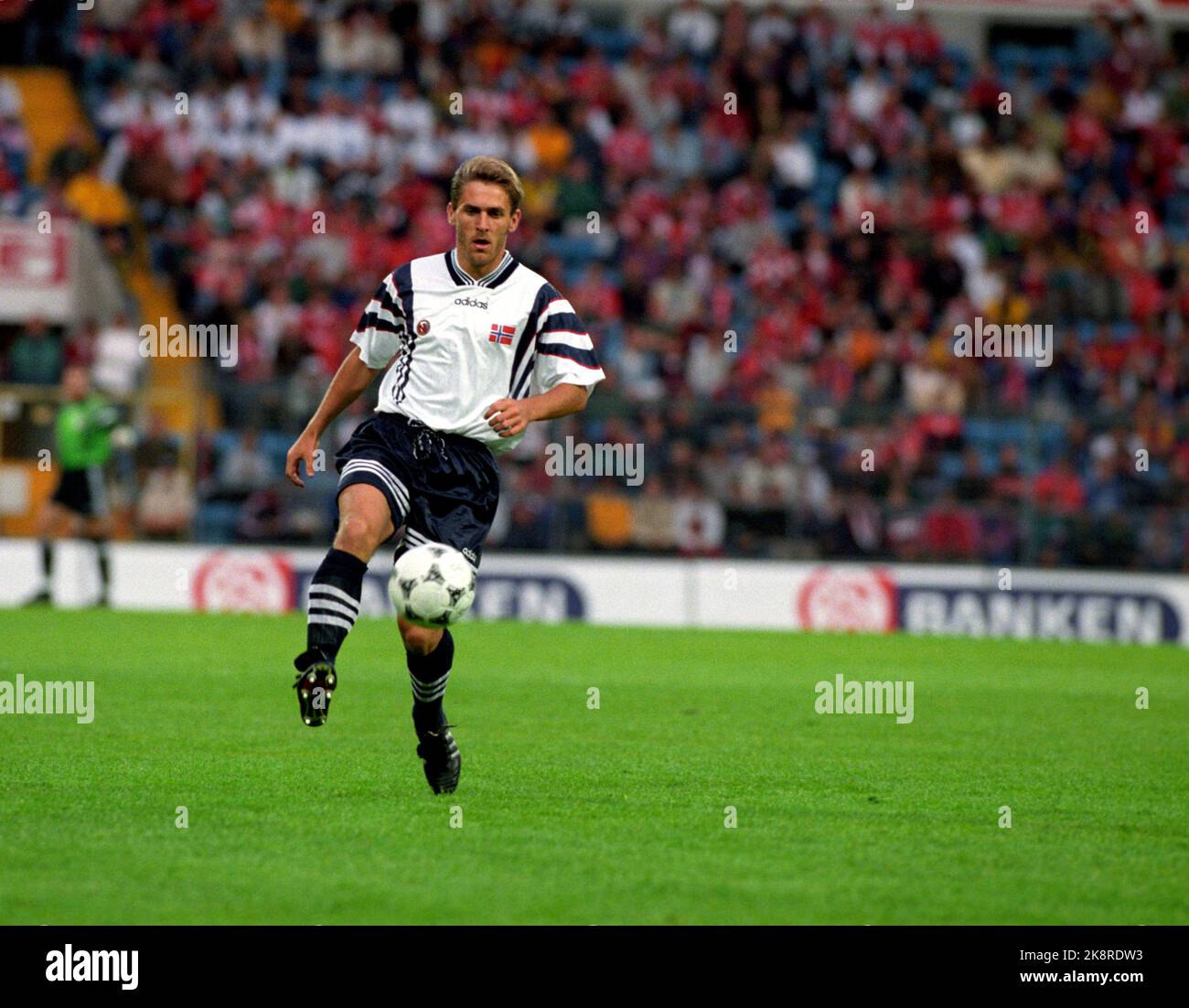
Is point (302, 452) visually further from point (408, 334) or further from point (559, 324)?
point (559, 324)

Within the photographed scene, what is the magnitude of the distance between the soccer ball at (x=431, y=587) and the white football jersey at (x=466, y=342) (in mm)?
653

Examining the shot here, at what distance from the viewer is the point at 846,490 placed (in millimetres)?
20031

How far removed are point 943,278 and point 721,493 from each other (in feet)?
22.5

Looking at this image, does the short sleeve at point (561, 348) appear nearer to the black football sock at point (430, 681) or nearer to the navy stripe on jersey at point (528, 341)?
the navy stripe on jersey at point (528, 341)

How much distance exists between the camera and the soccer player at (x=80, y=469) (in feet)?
61.3

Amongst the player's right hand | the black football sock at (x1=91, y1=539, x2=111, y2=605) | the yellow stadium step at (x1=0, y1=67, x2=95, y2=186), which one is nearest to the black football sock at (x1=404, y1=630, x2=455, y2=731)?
the player's right hand

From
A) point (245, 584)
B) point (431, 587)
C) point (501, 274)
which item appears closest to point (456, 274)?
point (501, 274)

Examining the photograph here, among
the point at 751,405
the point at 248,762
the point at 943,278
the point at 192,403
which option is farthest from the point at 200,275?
the point at 248,762

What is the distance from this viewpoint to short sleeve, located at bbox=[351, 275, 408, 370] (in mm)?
7383

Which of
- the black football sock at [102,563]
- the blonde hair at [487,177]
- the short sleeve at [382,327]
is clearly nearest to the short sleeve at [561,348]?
the blonde hair at [487,177]

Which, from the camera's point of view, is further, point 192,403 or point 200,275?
point 200,275

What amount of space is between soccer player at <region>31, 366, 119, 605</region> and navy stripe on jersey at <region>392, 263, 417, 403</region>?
39.6 ft
